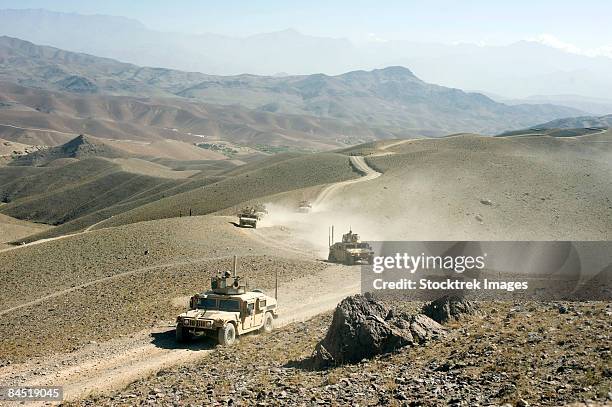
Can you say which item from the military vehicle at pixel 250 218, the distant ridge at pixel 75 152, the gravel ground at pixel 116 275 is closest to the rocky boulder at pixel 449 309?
the gravel ground at pixel 116 275

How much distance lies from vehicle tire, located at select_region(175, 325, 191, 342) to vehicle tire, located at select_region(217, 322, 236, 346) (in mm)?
1271

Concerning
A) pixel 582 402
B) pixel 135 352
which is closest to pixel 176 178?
pixel 135 352

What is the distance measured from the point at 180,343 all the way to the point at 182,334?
1.29ft

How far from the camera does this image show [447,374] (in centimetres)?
1377

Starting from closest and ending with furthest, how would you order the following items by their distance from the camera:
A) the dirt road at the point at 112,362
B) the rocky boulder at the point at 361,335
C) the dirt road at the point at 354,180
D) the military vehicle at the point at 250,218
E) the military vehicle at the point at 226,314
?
the rocky boulder at the point at 361,335
the dirt road at the point at 112,362
the military vehicle at the point at 226,314
the military vehicle at the point at 250,218
the dirt road at the point at 354,180

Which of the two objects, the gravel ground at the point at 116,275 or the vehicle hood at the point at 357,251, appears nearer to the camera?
the gravel ground at the point at 116,275

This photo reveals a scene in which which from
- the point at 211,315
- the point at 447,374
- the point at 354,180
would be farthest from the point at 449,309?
the point at 354,180

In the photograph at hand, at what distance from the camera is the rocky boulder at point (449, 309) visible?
18609 mm

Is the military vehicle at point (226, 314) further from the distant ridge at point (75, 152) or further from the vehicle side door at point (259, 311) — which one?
the distant ridge at point (75, 152)

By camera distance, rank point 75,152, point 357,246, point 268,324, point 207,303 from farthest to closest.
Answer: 1. point 75,152
2. point 357,246
3. point 268,324
4. point 207,303

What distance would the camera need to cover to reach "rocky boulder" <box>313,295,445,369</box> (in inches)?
626

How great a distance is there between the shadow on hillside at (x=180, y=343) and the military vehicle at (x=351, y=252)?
56.6 feet

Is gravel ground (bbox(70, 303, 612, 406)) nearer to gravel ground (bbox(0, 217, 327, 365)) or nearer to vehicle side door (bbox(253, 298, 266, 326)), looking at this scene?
vehicle side door (bbox(253, 298, 266, 326))

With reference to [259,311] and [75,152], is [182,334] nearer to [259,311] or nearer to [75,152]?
[259,311]
